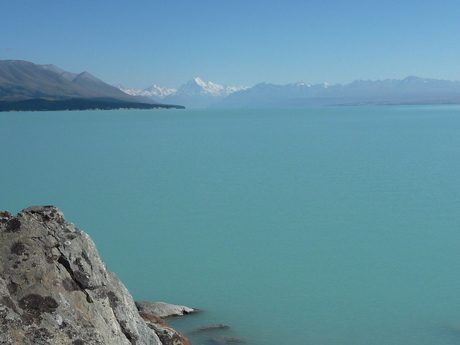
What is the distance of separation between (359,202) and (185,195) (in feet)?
23.6

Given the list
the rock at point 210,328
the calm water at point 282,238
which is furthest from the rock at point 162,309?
the rock at point 210,328

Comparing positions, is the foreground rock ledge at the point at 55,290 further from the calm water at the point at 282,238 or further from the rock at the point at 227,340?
the calm water at the point at 282,238

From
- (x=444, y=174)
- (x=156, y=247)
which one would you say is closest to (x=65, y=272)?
(x=156, y=247)

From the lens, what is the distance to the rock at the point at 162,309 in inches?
323

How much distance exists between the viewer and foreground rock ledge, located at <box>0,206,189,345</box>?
3.31m

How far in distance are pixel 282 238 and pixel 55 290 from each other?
1044 centimetres

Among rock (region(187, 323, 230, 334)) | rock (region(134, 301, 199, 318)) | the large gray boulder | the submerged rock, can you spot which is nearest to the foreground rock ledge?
the large gray boulder

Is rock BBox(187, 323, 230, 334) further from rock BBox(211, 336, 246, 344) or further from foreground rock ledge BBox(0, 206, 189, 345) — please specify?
foreground rock ledge BBox(0, 206, 189, 345)

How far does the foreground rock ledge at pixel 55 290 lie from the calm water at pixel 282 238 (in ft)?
14.2

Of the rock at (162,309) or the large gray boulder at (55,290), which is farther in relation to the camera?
the rock at (162,309)

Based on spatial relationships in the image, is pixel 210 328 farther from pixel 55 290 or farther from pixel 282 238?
pixel 282 238

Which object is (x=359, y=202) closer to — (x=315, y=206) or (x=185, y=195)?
(x=315, y=206)

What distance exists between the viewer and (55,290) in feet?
11.7

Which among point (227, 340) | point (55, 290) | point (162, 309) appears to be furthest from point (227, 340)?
point (55, 290)
